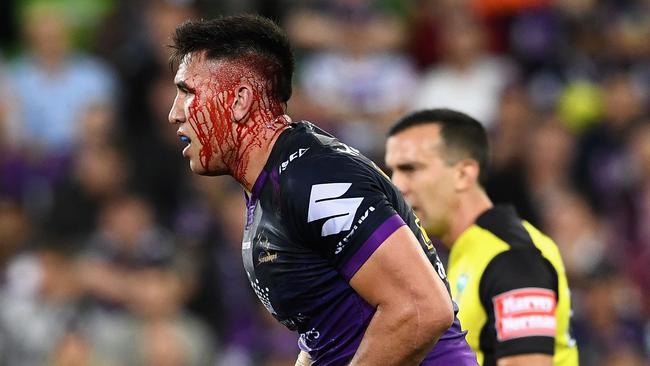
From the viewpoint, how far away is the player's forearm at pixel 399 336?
3.78m

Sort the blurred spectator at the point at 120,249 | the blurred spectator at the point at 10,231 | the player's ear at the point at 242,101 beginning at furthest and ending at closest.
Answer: the blurred spectator at the point at 10,231 < the blurred spectator at the point at 120,249 < the player's ear at the point at 242,101

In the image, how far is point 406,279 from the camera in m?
3.75

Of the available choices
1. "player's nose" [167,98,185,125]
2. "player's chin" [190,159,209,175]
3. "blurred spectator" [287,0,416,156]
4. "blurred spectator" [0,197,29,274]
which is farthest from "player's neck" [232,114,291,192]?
"blurred spectator" [287,0,416,156]

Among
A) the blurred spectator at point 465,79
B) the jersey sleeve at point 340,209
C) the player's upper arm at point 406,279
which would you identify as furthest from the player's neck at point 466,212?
the blurred spectator at point 465,79

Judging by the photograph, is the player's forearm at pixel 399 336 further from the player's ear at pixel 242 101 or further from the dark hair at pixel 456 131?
the dark hair at pixel 456 131

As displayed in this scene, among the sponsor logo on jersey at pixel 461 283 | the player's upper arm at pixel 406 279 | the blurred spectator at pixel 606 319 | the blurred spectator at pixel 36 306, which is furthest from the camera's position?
the blurred spectator at pixel 36 306

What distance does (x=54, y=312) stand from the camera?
9.59m

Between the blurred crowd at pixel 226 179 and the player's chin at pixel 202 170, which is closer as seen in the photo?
the player's chin at pixel 202 170

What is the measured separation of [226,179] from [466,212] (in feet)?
16.8

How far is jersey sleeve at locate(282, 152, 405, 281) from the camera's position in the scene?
12.5ft

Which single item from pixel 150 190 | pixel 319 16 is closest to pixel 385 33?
pixel 319 16

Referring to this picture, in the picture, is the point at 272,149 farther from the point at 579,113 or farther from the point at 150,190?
the point at 579,113

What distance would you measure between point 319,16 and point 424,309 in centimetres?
873

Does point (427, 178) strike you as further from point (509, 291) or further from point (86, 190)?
point (86, 190)
